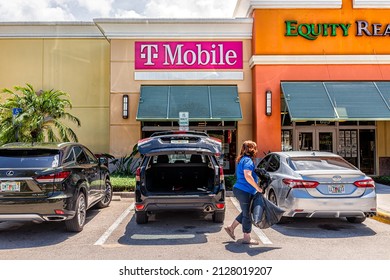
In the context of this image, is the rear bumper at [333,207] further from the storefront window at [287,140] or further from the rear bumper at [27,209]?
the storefront window at [287,140]

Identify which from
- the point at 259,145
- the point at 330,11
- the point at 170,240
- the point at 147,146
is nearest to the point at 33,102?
the point at 147,146

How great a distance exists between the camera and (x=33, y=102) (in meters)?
11.0

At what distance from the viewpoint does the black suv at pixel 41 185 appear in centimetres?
571

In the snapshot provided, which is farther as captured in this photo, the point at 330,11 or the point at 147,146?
the point at 330,11

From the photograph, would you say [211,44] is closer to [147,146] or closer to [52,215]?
[147,146]

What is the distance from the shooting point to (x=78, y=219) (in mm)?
6395

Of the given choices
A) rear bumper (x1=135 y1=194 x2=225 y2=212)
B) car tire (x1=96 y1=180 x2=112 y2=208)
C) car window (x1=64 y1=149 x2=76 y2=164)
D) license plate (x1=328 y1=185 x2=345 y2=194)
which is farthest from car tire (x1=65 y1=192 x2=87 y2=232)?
license plate (x1=328 y1=185 x2=345 y2=194)

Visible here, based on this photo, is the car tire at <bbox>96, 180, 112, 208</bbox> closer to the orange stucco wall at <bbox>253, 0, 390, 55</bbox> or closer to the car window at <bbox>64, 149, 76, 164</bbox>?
the car window at <bbox>64, 149, 76, 164</bbox>

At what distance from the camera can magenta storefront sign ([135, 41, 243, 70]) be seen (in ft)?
48.4

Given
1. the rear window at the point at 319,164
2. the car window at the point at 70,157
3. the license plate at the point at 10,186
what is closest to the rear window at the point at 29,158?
the car window at the point at 70,157

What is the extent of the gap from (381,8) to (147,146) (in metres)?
13.2

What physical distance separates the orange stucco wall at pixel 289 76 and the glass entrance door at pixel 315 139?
192 cm

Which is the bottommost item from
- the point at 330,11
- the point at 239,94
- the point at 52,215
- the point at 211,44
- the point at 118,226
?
the point at 118,226

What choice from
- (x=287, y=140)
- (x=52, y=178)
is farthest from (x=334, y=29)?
(x=52, y=178)
